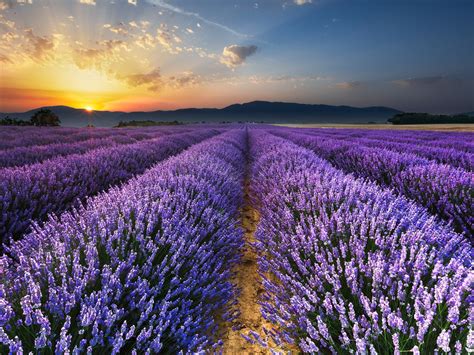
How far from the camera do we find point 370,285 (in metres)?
1.22

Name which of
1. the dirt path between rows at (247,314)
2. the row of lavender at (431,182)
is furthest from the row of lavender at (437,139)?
the dirt path between rows at (247,314)

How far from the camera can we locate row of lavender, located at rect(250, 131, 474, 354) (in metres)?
0.89

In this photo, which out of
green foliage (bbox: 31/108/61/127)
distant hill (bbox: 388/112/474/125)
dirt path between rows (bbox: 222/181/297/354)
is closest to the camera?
dirt path between rows (bbox: 222/181/297/354)

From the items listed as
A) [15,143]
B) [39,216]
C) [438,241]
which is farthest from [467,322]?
[15,143]

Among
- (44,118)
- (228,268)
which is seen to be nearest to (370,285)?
(228,268)

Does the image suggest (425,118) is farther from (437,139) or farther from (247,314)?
(247,314)

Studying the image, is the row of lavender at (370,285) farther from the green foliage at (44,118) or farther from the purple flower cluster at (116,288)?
the green foliage at (44,118)

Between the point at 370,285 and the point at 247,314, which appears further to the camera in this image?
the point at 247,314

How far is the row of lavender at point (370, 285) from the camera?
0.89 metres

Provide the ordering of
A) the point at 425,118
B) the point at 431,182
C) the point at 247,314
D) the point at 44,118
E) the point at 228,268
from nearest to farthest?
the point at 247,314, the point at 228,268, the point at 431,182, the point at 44,118, the point at 425,118

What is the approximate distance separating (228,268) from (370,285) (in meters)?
1.15

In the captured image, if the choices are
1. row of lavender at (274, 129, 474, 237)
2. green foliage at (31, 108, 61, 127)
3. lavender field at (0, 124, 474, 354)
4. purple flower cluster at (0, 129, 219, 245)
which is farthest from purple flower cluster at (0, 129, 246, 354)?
green foliage at (31, 108, 61, 127)

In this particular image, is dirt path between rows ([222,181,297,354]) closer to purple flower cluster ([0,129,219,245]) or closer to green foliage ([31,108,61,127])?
purple flower cluster ([0,129,219,245])

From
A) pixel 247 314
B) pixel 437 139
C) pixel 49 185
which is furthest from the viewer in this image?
pixel 437 139
